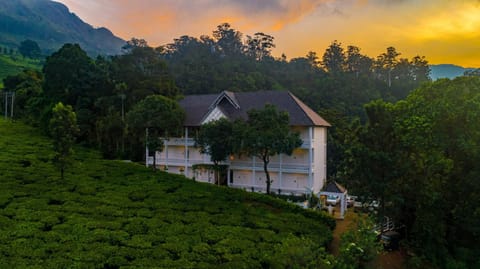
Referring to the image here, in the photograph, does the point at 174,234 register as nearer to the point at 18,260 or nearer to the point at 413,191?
the point at 18,260

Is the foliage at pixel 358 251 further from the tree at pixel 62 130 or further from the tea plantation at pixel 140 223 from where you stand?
the tree at pixel 62 130

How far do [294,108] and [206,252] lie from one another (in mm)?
17258

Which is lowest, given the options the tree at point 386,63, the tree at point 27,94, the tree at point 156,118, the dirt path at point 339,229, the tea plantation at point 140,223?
the dirt path at point 339,229

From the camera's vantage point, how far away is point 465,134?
16578 millimetres

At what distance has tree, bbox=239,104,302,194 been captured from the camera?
2319 cm

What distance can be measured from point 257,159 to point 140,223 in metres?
13.9

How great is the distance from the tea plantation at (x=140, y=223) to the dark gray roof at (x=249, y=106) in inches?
290

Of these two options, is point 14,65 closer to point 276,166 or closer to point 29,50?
point 29,50

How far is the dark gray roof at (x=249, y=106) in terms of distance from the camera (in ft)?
92.1

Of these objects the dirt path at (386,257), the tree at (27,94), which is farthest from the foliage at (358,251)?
the tree at (27,94)

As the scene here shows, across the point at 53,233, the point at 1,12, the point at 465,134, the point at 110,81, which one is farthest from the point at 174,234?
the point at 1,12

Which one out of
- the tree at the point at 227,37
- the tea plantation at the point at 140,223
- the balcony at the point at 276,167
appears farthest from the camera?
the tree at the point at 227,37

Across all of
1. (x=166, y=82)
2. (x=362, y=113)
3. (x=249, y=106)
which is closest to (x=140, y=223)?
(x=249, y=106)

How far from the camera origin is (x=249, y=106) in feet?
100
